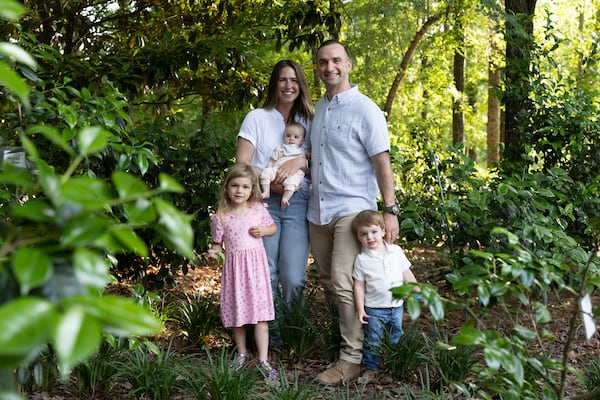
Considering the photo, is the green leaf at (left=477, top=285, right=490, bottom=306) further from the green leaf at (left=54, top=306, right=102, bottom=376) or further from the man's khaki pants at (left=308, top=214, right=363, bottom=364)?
the man's khaki pants at (left=308, top=214, right=363, bottom=364)

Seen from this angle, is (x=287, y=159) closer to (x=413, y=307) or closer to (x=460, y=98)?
(x=413, y=307)

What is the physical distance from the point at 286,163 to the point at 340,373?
1.40 metres

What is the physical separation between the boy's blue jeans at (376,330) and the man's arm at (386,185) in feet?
1.52

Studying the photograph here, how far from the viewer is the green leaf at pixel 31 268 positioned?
0.78 m

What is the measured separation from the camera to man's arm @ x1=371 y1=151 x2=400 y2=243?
3.98 m

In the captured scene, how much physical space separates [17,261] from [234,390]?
272 centimetres

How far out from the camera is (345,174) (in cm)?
410

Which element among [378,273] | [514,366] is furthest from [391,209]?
[514,366]

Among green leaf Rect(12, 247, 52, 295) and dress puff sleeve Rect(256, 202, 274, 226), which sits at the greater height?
green leaf Rect(12, 247, 52, 295)

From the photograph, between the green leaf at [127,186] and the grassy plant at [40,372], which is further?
the grassy plant at [40,372]

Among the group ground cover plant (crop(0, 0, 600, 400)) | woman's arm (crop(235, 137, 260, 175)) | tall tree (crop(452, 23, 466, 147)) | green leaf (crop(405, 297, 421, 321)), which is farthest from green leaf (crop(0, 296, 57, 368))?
tall tree (crop(452, 23, 466, 147))

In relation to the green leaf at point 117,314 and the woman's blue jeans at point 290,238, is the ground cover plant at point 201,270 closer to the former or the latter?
the green leaf at point 117,314

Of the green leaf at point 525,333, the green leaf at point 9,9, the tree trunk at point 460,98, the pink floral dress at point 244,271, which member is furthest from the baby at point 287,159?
the tree trunk at point 460,98

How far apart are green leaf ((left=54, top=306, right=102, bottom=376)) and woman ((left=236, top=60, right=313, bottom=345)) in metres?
3.50
